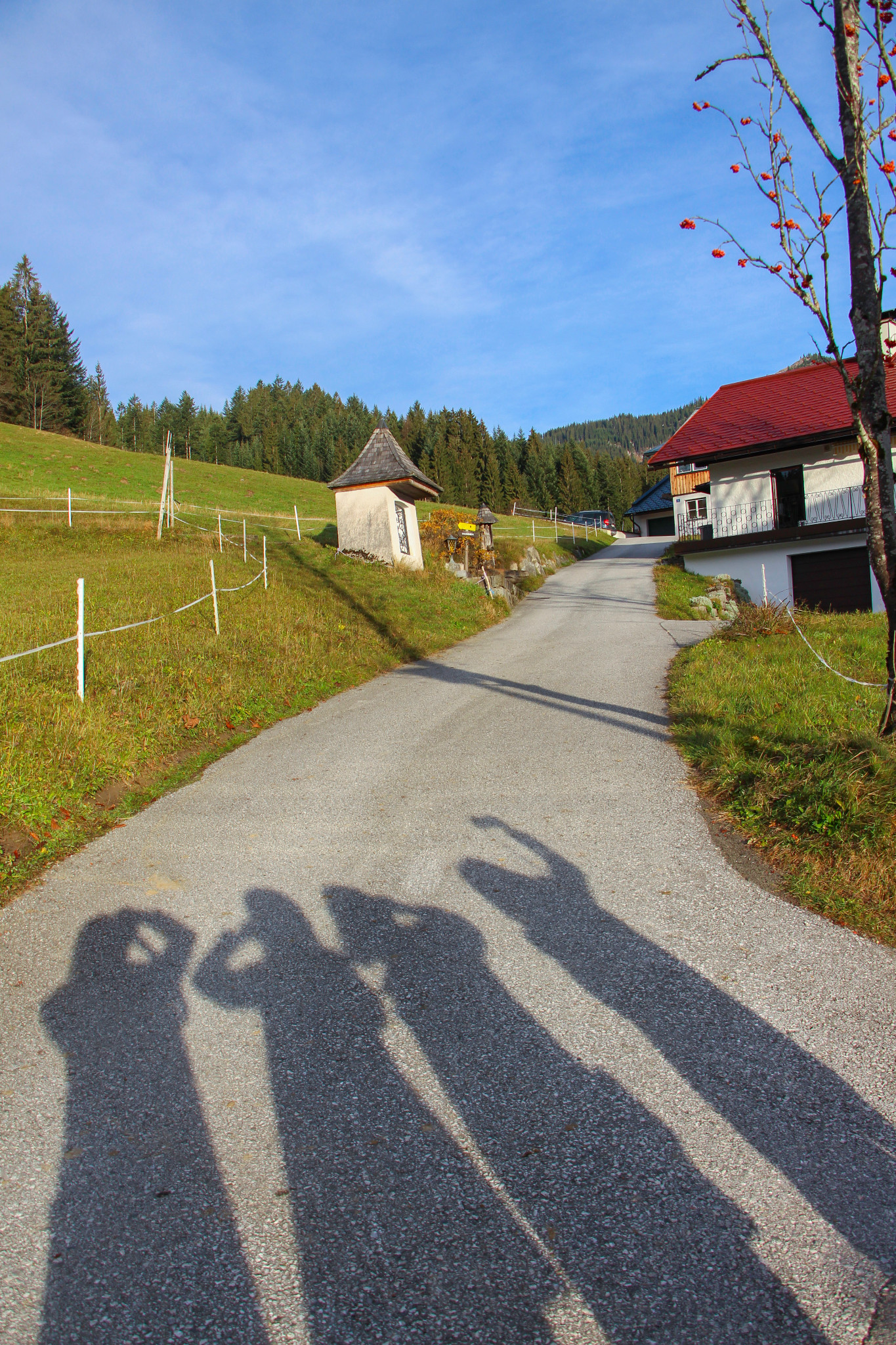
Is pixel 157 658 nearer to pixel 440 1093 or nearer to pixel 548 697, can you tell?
pixel 548 697

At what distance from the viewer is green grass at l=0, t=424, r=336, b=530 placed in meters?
37.2

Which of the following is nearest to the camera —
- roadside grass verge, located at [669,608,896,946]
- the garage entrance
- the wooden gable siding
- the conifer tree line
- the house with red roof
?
roadside grass verge, located at [669,608,896,946]

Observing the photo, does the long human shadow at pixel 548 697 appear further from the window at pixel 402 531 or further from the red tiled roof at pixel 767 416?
the red tiled roof at pixel 767 416

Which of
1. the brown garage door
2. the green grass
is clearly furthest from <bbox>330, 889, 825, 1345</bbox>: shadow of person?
the green grass

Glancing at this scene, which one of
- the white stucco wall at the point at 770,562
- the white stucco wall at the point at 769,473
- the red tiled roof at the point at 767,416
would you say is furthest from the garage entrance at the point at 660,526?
the white stucco wall at the point at 770,562

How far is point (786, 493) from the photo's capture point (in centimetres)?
2466

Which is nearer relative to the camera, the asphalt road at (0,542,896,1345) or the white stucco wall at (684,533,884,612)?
the asphalt road at (0,542,896,1345)

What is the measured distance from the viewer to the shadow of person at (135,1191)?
82.4 inches

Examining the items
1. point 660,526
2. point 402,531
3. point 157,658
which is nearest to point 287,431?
point 660,526

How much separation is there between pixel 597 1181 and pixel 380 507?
2157 centimetres

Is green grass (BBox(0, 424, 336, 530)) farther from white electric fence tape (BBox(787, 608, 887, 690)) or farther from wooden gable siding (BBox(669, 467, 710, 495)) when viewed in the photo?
white electric fence tape (BBox(787, 608, 887, 690))

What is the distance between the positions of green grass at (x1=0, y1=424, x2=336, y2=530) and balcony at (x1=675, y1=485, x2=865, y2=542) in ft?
70.5

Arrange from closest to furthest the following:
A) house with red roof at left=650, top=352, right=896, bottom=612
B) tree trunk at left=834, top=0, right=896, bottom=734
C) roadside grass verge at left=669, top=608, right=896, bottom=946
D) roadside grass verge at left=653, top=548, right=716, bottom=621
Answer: roadside grass verge at left=669, top=608, right=896, bottom=946 < tree trunk at left=834, top=0, right=896, bottom=734 < roadside grass verge at left=653, top=548, right=716, bottom=621 < house with red roof at left=650, top=352, right=896, bottom=612

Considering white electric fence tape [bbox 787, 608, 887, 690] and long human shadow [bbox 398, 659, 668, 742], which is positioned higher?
white electric fence tape [bbox 787, 608, 887, 690]
